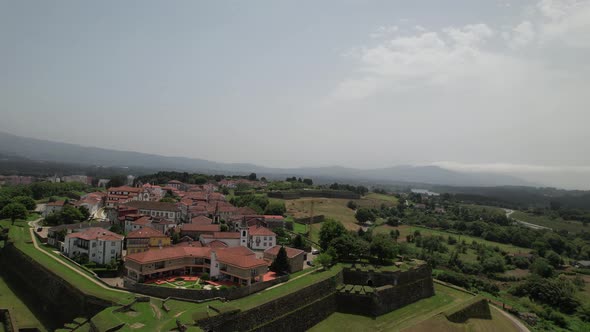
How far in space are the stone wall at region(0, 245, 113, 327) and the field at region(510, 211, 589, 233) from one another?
104m

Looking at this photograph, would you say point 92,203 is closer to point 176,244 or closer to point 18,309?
point 176,244

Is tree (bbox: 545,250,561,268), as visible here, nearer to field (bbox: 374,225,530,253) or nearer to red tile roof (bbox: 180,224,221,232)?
field (bbox: 374,225,530,253)

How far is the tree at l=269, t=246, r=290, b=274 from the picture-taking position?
101 feet

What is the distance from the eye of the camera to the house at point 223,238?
3549 centimetres

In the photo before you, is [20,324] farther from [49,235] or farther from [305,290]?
[305,290]

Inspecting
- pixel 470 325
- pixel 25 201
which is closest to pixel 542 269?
pixel 470 325

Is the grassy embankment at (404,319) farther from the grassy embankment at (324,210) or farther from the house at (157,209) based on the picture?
the house at (157,209)

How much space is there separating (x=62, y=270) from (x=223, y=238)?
13.7m

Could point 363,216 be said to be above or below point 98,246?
below

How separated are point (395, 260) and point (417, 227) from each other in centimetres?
4133

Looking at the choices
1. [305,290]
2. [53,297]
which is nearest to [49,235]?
[53,297]

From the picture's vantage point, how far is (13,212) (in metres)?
41.6

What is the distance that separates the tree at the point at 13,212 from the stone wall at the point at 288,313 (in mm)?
35076

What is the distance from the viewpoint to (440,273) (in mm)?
44594
